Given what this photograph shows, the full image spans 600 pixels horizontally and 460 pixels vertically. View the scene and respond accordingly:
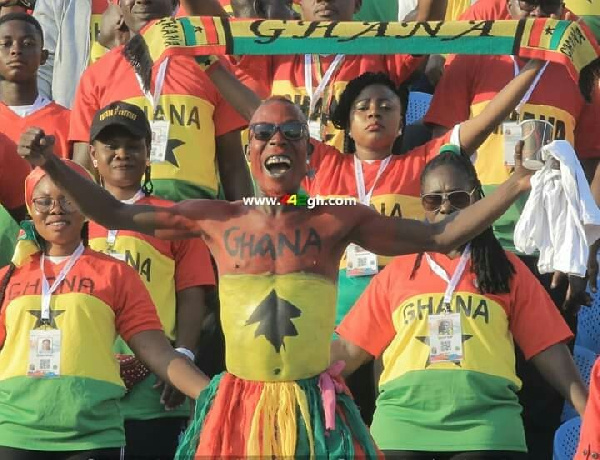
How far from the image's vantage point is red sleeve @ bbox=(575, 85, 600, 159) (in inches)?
316

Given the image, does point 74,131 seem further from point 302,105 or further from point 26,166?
point 302,105

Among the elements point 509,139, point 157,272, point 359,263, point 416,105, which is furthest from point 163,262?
point 416,105

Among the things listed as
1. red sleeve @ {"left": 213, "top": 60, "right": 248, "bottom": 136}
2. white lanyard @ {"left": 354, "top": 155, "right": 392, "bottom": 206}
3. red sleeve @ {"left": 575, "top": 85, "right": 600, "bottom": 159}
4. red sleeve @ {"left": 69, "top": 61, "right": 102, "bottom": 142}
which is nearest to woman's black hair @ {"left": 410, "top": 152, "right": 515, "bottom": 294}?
white lanyard @ {"left": 354, "top": 155, "right": 392, "bottom": 206}

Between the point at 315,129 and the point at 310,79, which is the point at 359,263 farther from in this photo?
the point at 310,79

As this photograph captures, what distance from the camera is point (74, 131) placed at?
7.91 m

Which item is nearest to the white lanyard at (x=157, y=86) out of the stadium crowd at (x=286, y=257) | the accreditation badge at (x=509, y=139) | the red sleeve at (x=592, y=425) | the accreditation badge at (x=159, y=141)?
the stadium crowd at (x=286, y=257)

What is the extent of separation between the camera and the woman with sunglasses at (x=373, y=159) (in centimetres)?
718

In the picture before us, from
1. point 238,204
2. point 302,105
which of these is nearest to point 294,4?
point 302,105

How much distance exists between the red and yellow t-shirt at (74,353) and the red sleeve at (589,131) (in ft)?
8.55

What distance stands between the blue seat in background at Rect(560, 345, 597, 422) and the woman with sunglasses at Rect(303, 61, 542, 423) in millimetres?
1013

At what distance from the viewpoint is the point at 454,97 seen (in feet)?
25.9

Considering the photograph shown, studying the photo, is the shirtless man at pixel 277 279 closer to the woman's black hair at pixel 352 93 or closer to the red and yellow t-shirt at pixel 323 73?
the woman's black hair at pixel 352 93

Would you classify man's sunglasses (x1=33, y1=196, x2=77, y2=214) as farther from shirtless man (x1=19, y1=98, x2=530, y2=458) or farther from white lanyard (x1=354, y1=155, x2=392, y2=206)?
white lanyard (x1=354, y1=155, x2=392, y2=206)

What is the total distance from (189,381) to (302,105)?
2105mm
